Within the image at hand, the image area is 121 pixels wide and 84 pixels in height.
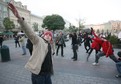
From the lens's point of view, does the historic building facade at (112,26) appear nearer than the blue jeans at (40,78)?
No

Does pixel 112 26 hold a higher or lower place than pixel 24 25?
higher

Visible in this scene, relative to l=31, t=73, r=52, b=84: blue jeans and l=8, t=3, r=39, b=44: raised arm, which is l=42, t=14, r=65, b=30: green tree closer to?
l=31, t=73, r=52, b=84: blue jeans

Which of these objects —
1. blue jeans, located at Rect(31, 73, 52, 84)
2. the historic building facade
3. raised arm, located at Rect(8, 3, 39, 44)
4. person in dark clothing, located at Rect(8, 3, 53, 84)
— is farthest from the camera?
the historic building facade

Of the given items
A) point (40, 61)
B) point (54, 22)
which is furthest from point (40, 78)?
point (54, 22)

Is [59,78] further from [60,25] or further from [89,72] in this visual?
[60,25]

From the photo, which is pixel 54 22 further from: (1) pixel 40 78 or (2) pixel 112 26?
(1) pixel 40 78

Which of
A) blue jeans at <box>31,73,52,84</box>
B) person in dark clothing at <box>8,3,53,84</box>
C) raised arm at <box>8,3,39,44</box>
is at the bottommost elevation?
blue jeans at <box>31,73,52,84</box>

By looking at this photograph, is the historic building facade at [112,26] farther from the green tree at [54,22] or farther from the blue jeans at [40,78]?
the blue jeans at [40,78]

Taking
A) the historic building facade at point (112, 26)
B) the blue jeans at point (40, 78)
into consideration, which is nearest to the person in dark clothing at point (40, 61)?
the blue jeans at point (40, 78)

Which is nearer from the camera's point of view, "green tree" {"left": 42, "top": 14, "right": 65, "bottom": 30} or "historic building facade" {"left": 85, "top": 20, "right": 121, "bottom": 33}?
"green tree" {"left": 42, "top": 14, "right": 65, "bottom": 30}

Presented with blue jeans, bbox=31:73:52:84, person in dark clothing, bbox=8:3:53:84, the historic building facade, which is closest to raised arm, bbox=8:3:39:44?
person in dark clothing, bbox=8:3:53:84

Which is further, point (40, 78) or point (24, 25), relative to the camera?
point (40, 78)

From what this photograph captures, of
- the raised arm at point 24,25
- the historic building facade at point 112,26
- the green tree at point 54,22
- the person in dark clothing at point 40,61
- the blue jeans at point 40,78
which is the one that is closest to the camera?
the raised arm at point 24,25

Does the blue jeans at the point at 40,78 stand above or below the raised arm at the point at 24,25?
below
